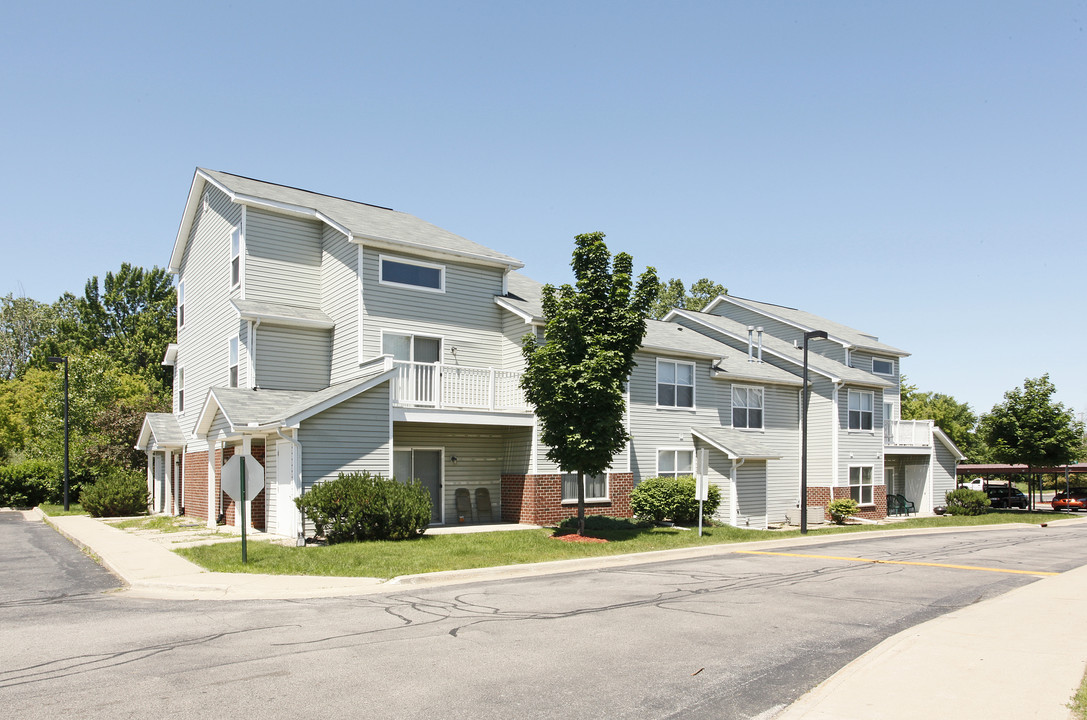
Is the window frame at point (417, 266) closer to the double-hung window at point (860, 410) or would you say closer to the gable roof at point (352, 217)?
the gable roof at point (352, 217)

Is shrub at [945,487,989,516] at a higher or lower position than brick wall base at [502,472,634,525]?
lower

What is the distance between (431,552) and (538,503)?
23.5 ft

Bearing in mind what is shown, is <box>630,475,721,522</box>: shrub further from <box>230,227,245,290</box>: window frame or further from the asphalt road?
<box>230,227,245,290</box>: window frame

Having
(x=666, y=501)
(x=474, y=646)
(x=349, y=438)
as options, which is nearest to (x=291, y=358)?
(x=349, y=438)

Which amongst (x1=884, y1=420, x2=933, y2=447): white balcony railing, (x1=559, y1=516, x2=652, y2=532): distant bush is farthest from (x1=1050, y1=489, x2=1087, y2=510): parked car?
(x1=559, y1=516, x2=652, y2=532): distant bush

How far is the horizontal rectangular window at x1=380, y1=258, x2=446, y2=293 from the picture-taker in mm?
24000

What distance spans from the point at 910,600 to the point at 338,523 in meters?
11.7

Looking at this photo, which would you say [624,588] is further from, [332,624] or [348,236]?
[348,236]

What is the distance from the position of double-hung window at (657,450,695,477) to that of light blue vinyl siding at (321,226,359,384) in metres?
11.0

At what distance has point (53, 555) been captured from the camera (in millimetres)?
18922

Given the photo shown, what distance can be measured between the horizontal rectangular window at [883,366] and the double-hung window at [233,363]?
30856 millimetres

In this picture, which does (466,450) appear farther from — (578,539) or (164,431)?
(164,431)

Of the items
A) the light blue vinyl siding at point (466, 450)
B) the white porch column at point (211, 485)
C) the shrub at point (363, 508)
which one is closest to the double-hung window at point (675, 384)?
the light blue vinyl siding at point (466, 450)

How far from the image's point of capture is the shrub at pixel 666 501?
2473cm
